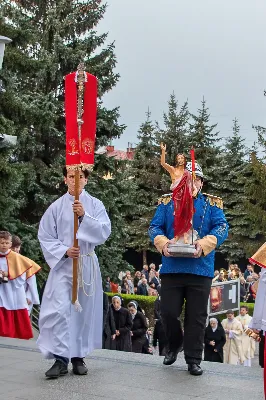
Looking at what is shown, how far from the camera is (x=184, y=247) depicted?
637cm

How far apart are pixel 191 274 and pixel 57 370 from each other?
151 centimetres

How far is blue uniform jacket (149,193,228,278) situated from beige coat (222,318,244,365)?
288 inches

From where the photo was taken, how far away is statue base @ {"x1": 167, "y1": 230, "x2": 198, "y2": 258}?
635 cm

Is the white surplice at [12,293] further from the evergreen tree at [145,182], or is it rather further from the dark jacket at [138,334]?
the evergreen tree at [145,182]

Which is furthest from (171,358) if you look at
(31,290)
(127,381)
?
(31,290)

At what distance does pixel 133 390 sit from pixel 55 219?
1.80 metres

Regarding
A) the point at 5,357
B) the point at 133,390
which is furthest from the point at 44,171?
the point at 133,390

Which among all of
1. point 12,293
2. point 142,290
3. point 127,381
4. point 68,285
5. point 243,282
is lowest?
point 142,290

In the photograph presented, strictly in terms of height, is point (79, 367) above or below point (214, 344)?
above

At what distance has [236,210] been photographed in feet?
120

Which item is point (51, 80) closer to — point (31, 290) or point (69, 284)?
point (31, 290)

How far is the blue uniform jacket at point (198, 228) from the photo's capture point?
257 inches

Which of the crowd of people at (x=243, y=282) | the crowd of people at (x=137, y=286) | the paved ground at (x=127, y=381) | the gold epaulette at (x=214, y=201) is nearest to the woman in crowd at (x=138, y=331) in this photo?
the paved ground at (x=127, y=381)

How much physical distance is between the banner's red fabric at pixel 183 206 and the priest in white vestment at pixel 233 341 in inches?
290
